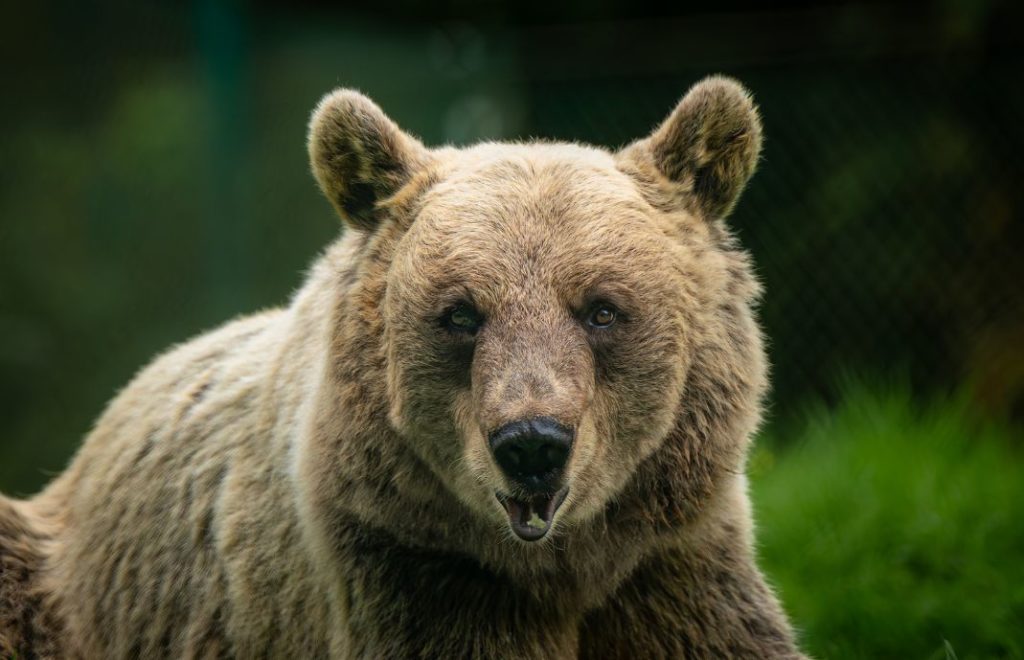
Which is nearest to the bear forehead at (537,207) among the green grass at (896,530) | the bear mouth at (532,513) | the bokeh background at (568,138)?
the bear mouth at (532,513)

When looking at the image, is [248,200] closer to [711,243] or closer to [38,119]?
[38,119]

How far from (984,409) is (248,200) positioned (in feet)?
16.5

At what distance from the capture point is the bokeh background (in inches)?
335

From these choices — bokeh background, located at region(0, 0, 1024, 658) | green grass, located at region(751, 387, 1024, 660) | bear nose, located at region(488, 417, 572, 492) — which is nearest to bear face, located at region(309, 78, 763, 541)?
bear nose, located at region(488, 417, 572, 492)

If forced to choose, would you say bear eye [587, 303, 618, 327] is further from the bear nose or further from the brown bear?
the bear nose

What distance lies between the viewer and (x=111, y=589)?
4.66 metres

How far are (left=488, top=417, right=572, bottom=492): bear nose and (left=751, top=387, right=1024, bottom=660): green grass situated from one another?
1.85 meters

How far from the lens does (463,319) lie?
3479 millimetres

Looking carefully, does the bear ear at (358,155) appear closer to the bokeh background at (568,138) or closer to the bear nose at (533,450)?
the bear nose at (533,450)

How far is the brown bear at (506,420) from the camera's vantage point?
11.3ft

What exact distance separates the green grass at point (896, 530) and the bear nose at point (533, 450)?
1.85m

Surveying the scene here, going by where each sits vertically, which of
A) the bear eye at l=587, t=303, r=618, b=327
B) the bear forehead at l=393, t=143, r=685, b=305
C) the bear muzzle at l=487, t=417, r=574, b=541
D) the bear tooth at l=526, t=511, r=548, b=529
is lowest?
the bear tooth at l=526, t=511, r=548, b=529

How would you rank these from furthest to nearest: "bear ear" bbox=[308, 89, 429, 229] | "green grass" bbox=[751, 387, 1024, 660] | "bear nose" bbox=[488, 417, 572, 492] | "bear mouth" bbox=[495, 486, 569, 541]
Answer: "green grass" bbox=[751, 387, 1024, 660], "bear ear" bbox=[308, 89, 429, 229], "bear mouth" bbox=[495, 486, 569, 541], "bear nose" bbox=[488, 417, 572, 492]

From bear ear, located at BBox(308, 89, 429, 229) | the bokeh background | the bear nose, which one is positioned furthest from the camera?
the bokeh background
